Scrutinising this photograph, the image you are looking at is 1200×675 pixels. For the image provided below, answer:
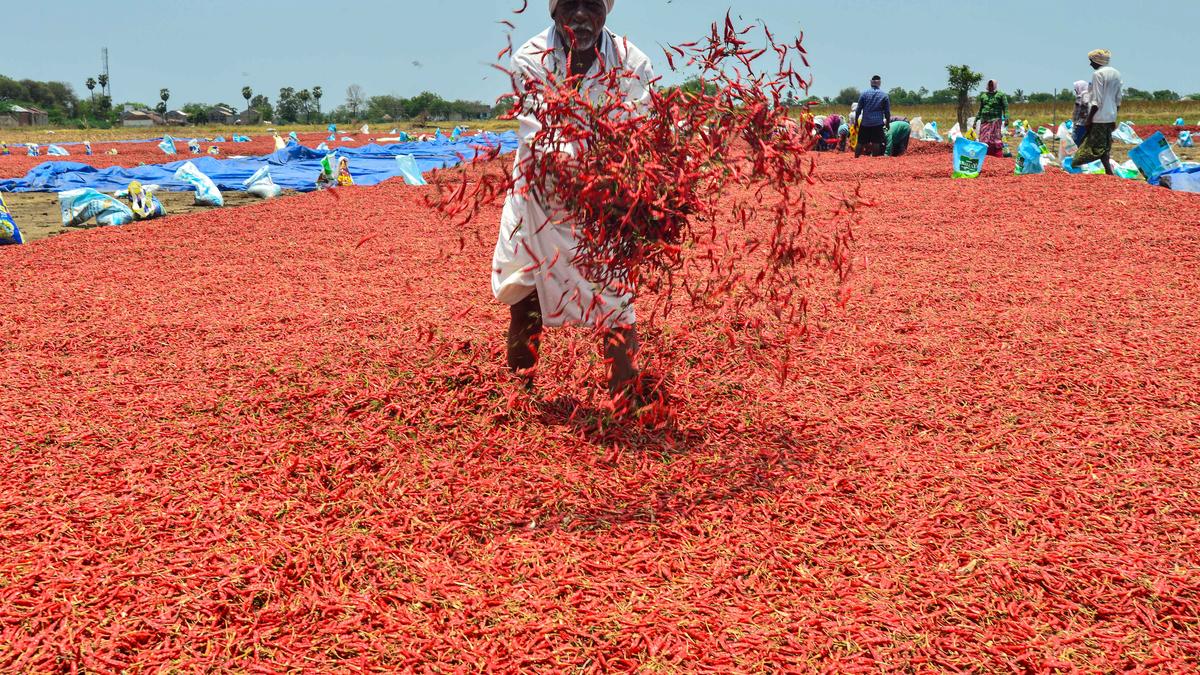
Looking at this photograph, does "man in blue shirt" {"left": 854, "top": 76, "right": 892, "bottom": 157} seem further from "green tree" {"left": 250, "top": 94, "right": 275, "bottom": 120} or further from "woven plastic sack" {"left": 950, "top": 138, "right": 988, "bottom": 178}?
"green tree" {"left": 250, "top": 94, "right": 275, "bottom": 120}

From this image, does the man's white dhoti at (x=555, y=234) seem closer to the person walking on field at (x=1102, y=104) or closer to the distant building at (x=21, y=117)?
the person walking on field at (x=1102, y=104)

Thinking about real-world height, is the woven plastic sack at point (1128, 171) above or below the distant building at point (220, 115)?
below

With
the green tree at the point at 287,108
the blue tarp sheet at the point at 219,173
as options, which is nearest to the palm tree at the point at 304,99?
the green tree at the point at 287,108

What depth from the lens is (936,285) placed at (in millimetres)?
6996

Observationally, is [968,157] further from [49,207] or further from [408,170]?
[49,207]

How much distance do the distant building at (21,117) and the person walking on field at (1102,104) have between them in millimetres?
78707

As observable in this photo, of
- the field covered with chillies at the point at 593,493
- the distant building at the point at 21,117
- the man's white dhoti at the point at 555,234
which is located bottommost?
the field covered with chillies at the point at 593,493

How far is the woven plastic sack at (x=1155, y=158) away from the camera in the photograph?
532 inches

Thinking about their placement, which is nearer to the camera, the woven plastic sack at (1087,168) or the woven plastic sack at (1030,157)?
the woven plastic sack at (1087,168)

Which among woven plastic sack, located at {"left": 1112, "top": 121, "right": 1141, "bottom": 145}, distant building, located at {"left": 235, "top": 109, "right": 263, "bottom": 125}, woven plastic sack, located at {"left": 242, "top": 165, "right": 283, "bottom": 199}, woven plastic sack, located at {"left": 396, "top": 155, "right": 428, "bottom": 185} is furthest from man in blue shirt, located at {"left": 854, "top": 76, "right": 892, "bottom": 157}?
distant building, located at {"left": 235, "top": 109, "right": 263, "bottom": 125}

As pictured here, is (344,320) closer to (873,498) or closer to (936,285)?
(873,498)

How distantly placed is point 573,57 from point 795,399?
2.01 m

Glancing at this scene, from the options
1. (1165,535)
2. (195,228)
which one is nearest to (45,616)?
(1165,535)

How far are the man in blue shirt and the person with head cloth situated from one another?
57.1ft
